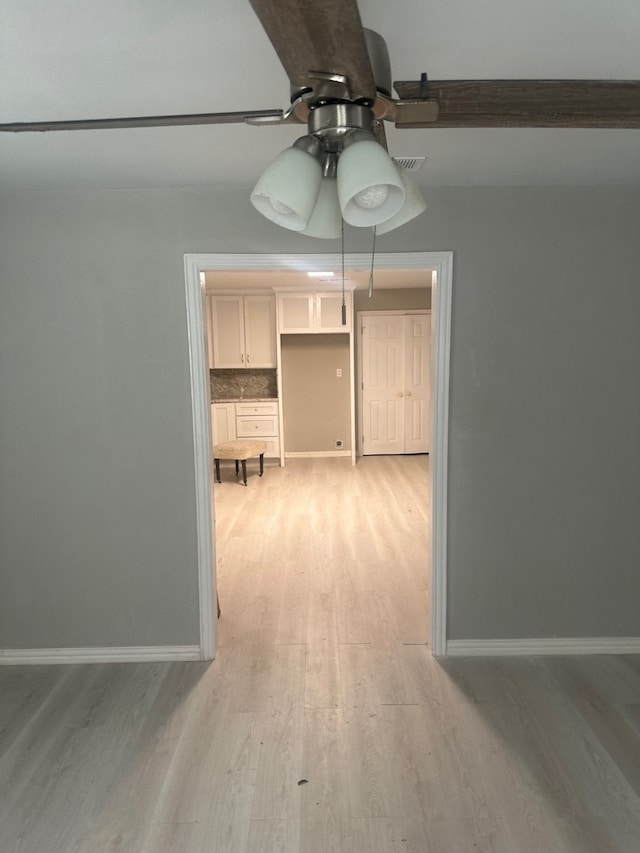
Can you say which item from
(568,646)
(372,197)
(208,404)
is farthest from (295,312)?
(372,197)

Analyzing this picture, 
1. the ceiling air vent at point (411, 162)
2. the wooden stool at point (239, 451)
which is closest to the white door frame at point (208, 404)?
the ceiling air vent at point (411, 162)

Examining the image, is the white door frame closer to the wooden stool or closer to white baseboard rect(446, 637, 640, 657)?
white baseboard rect(446, 637, 640, 657)

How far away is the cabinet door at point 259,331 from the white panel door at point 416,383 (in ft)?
5.99

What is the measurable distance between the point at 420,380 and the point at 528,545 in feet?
15.7

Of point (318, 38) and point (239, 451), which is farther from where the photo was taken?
point (239, 451)

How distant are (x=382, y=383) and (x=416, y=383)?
1.56 feet

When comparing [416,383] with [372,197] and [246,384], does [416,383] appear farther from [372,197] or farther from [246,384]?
[372,197]

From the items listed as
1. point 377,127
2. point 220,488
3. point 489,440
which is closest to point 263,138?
point 377,127

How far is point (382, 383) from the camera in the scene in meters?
7.27

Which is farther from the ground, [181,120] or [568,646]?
[181,120]

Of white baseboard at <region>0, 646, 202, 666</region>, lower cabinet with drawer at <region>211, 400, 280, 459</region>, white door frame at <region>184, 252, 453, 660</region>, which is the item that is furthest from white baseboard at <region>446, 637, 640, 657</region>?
lower cabinet with drawer at <region>211, 400, 280, 459</region>

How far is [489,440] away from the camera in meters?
2.60

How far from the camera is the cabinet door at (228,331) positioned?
6.87 metres

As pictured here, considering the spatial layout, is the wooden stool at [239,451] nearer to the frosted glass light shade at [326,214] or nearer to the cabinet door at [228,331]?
the cabinet door at [228,331]
